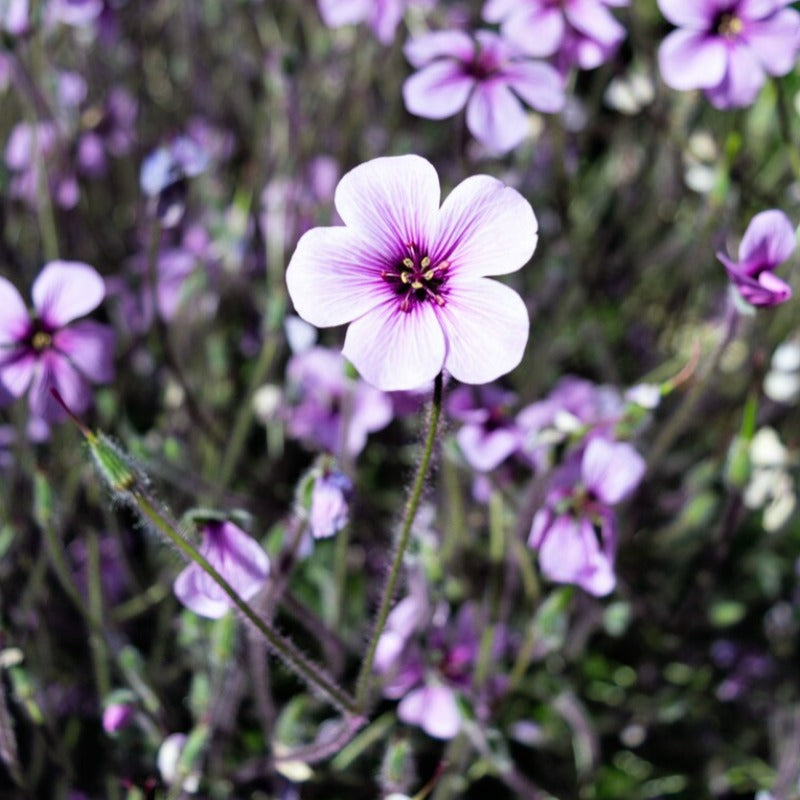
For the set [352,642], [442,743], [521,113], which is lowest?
[442,743]

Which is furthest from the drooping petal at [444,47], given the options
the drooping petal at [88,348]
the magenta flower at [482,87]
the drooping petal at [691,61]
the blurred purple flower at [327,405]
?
the drooping petal at [88,348]

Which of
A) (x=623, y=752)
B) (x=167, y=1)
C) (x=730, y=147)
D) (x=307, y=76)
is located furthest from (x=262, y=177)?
(x=623, y=752)

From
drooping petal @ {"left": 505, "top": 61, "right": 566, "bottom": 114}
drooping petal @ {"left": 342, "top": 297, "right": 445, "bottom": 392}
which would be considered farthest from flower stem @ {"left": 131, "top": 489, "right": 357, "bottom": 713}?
drooping petal @ {"left": 505, "top": 61, "right": 566, "bottom": 114}

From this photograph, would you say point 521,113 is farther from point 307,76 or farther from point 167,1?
point 167,1

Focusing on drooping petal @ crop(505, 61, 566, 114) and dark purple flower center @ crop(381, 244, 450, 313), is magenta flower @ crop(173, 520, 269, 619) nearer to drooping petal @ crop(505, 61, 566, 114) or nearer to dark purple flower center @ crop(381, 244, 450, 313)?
dark purple flower center @ crop(381, 244, 450, 313)

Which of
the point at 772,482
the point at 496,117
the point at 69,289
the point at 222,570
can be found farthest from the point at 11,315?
the point at 772,482
